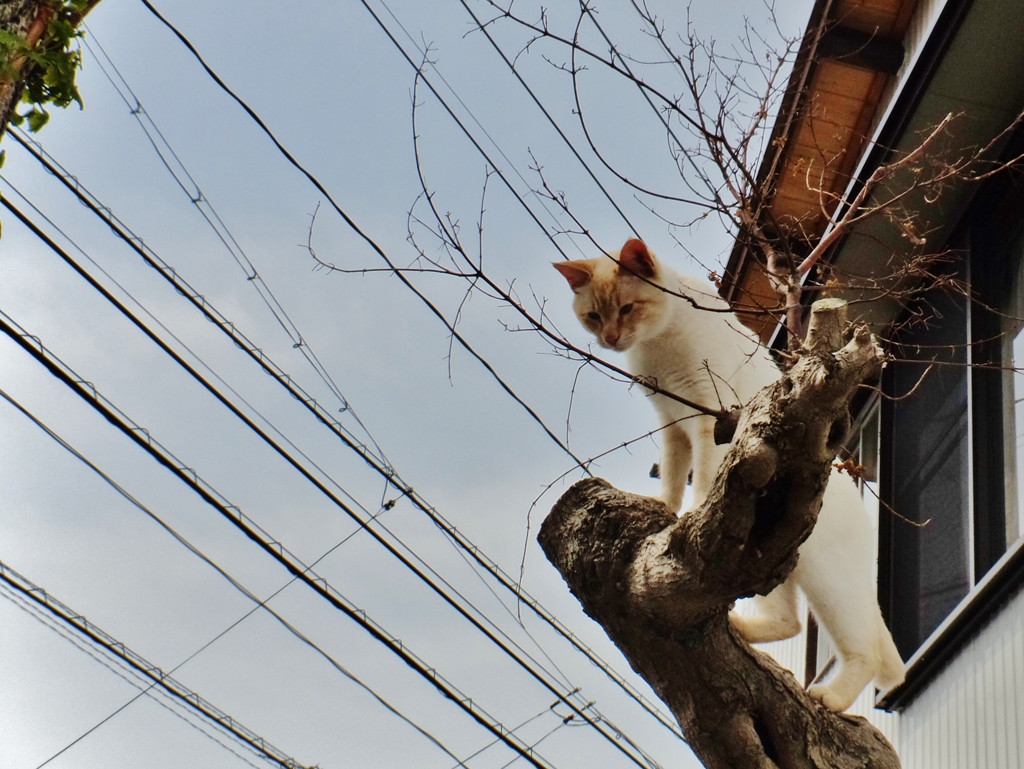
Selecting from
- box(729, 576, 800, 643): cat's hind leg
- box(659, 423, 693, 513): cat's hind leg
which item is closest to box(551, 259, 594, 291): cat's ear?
box(659, 423, 693, 513): cat's hind leg

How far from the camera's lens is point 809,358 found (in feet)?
8.23

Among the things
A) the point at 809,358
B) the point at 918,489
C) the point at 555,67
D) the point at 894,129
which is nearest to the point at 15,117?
the point at 555,67

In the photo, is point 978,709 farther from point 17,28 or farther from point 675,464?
point 17,28

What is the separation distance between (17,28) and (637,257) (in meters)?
2.70

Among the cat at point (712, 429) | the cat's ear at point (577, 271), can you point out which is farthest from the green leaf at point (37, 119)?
the cat's ear at point (577, 271)

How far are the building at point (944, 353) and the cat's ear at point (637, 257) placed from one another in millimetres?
458

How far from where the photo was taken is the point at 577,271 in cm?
507

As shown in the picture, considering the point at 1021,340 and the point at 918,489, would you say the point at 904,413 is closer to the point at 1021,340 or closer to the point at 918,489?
the point at 918,489

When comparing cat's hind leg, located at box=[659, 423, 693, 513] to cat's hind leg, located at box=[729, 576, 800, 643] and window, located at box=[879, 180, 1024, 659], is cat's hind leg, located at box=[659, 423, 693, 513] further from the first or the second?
window, located at box=[879, 180, 1024, 659]

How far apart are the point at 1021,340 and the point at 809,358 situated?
8.56ft

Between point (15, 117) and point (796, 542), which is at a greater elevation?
point (15, 117)

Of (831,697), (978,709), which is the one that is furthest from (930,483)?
(831,697)

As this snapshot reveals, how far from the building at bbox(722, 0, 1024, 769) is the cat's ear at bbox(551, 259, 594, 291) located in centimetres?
78

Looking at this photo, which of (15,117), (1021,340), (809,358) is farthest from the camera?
(1021,340)
